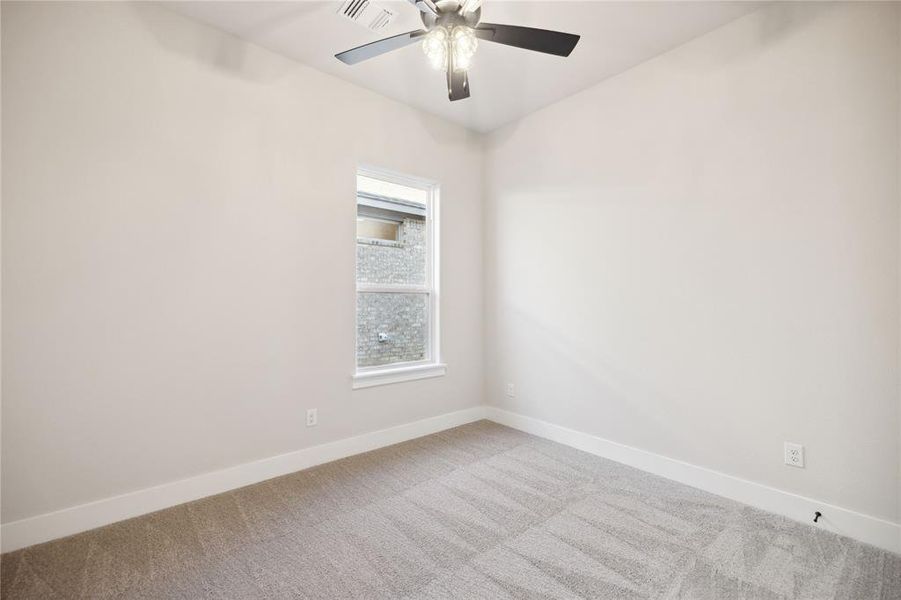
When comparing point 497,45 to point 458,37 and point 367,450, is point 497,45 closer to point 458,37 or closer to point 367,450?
point 458,37

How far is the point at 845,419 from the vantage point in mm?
2039

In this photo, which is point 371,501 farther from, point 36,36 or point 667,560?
point 36,36

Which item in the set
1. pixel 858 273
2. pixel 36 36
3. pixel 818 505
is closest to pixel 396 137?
pixel 36 36

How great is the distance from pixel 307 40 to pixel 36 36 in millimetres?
1298

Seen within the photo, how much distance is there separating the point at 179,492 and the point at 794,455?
3.39 meters

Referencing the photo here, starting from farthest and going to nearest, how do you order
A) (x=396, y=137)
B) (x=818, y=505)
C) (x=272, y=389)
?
(x=396, y=137)
(x=272, y=389)
(x=818, y=505)

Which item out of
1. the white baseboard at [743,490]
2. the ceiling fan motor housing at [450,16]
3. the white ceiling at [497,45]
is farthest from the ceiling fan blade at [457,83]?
the white baseboard at [743,490]

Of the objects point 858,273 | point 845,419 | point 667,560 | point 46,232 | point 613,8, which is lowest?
point 667,560

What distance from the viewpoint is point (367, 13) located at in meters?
2.25

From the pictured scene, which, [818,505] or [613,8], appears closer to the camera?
[818,505]

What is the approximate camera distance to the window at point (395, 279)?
3.22 m

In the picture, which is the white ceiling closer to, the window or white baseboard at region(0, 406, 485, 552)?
the window

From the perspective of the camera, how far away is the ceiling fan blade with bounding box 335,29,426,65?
1.89 meters

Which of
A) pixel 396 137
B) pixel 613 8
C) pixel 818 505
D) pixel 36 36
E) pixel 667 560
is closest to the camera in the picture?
pixel 667 560
